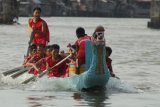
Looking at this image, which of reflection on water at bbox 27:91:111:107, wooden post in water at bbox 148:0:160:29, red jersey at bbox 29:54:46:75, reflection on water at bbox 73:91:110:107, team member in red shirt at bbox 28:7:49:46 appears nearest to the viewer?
reflection on water at bbox 27:91:111:107

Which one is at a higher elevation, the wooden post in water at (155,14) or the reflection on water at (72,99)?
the reflection on water at (72,99)

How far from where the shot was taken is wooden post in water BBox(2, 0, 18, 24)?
324ft

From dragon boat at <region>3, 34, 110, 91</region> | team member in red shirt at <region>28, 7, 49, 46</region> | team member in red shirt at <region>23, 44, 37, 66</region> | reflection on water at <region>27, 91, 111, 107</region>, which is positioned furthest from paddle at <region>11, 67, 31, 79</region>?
reflection on water at <region>27, 91, 111, 107</region>

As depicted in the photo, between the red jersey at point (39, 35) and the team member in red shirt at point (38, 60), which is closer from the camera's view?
the team member in red shirt at point (38, 60)

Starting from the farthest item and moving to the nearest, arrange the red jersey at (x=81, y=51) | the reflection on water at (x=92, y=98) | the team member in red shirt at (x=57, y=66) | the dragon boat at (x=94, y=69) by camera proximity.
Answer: the team member in red shirt at (x=57, y=66), the red jersey at (x=81, y=51), the dragon boat at (x=94, y=69), the reflection on water at (x=92, y=98)

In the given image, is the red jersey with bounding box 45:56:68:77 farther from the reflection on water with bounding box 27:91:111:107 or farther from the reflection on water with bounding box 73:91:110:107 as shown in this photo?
the reflection on water with bounding box 73:91:110:107

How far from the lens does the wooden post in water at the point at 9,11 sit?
98.9 metres

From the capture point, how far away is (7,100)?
67.1 ft

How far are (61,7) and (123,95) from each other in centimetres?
17732

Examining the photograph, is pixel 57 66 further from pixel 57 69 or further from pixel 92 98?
pixel 92 98

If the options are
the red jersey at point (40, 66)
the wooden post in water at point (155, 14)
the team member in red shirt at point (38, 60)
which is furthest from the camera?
the wooden post in water at point (155, 14)

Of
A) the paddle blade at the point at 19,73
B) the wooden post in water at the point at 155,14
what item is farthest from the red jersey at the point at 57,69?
the wooden post in water at the point at 155,14

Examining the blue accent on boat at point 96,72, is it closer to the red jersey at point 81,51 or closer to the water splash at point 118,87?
the red jersey at point 81,51

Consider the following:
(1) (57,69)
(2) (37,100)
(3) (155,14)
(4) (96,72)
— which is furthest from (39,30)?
(3) (155,14)
